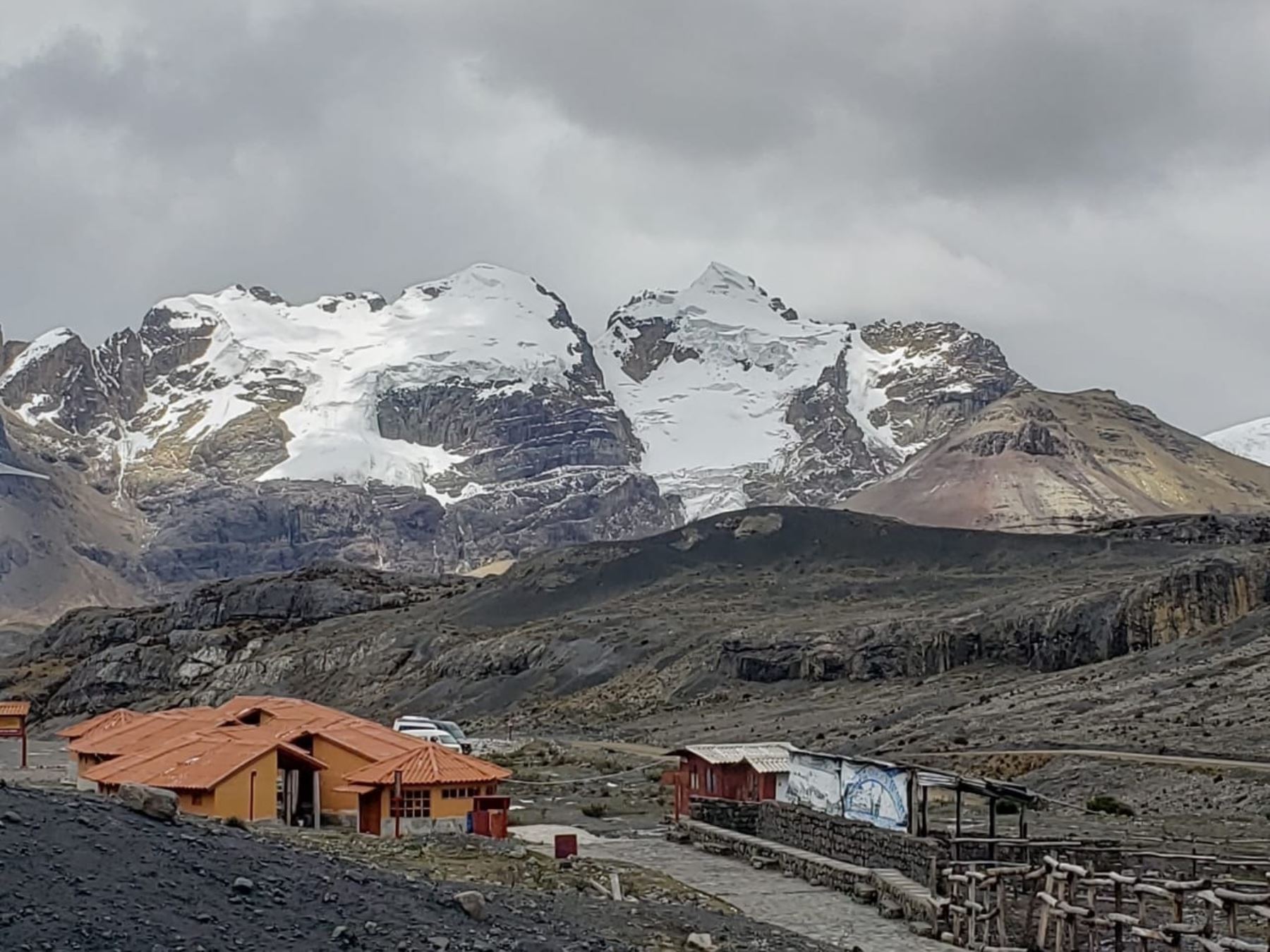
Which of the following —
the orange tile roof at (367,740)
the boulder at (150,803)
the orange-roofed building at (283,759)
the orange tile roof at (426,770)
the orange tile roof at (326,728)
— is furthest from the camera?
the orange tile roof at (326,728)

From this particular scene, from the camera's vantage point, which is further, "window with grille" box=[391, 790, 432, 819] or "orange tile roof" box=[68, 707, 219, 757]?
"orange tile roof" box=[68, 707, 219, 757]

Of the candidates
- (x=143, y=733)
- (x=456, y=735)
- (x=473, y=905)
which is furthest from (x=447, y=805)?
(x=456, y=735)

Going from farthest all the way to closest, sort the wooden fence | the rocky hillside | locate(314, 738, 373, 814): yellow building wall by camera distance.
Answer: the rocky hillside → locate(314, 738, 373, 814): yellow building wall → the wooden fence

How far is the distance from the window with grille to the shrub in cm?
1810

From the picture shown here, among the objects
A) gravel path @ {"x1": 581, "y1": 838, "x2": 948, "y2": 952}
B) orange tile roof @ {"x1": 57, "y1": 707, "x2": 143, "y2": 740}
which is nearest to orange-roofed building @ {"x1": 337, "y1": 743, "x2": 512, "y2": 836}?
gravel path @ {"x1": 581, "y1": 838, "x2": 948, "y2": 952}

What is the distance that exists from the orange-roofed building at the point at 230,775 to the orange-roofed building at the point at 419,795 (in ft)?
3.90

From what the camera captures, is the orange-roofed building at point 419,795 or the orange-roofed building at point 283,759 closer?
the orange-roofed building at point 283,759

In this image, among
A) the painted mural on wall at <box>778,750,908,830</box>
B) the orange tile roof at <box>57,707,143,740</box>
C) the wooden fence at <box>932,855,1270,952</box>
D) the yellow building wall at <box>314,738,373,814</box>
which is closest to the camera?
the wooden fence at <box>932,855,1270,952</box>

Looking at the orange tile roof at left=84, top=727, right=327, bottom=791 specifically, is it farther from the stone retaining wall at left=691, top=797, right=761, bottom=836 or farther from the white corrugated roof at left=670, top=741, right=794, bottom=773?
the white corrugated roof at left=670, top=741, right=794, bottom=773

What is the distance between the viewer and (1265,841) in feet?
117

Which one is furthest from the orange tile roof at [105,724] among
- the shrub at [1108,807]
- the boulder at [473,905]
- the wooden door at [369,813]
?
the boulder at [473,905]

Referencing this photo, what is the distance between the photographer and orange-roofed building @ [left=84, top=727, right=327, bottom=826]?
36.3 meters

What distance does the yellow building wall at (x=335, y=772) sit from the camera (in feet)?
132

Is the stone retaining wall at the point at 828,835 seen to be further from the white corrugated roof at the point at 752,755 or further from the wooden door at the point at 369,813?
the wooden door at the point at 369,813
